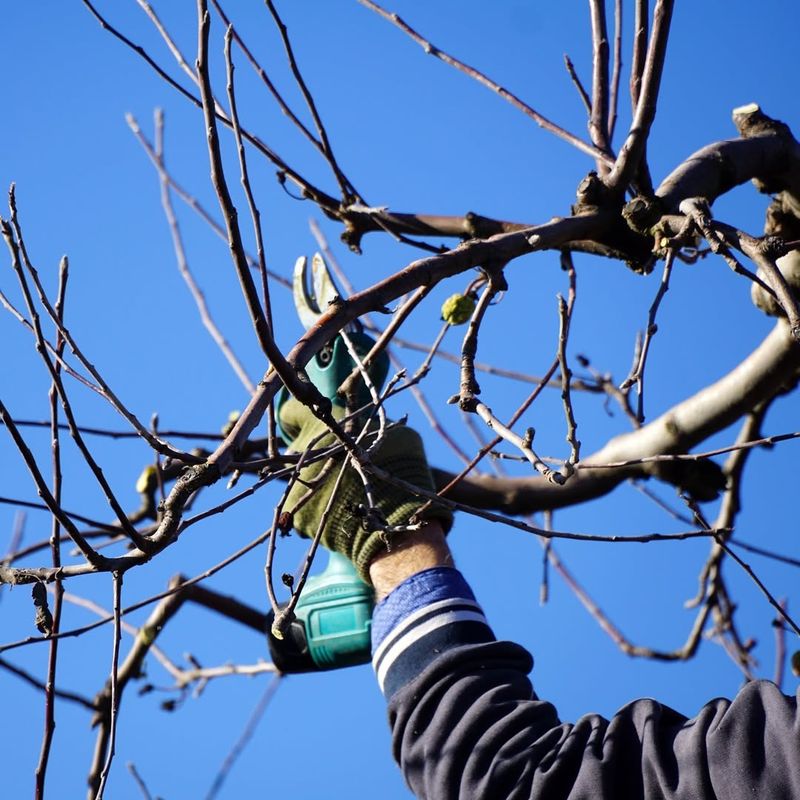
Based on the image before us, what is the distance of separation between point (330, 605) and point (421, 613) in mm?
410

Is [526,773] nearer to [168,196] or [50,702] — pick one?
[50,702]

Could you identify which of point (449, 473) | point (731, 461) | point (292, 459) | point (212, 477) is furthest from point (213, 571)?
point (731, 461)

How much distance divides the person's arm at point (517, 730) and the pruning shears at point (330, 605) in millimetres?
212

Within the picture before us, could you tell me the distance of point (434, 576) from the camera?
7.07ft

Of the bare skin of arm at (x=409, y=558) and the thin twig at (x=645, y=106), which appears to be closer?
the thin twig at (x=645, y=106)

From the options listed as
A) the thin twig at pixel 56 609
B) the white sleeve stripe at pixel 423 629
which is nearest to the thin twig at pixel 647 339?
the white sleeve stripe at pixel 423 629

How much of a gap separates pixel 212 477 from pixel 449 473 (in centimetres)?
169

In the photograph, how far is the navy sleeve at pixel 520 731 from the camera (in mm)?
1547

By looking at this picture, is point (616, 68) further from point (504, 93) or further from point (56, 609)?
point (56, 609)

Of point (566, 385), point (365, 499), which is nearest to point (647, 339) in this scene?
point (566, 385)

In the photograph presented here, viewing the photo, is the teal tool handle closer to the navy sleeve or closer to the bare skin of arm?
the bare skin of arm

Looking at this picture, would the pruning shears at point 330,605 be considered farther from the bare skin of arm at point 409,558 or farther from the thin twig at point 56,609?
the thin twig at point 56,609

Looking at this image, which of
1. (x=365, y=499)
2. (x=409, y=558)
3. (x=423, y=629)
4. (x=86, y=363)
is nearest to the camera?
(x=86, y=363)

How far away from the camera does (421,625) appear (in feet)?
6.72
